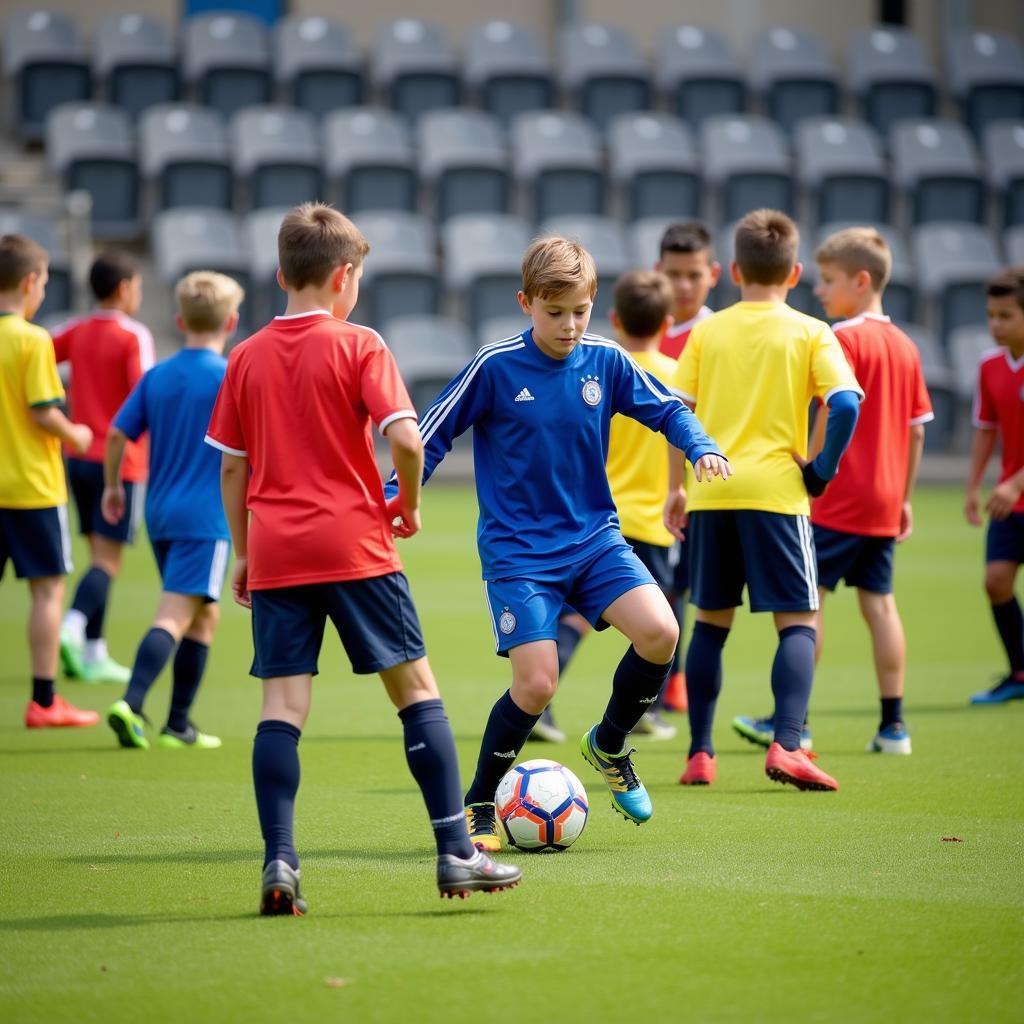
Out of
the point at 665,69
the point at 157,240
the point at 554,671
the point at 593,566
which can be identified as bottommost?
the point at 554,671

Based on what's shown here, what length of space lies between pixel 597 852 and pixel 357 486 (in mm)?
1410

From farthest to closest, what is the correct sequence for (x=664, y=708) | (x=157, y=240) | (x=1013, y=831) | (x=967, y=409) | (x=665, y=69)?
(x=665, y=69), (x=967, y=409), (x=157, y=240), (x=664, y=708), (x=1013, y=831)

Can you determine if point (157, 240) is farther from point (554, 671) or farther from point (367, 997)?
point (367, 997)

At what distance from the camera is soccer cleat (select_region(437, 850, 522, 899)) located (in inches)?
155

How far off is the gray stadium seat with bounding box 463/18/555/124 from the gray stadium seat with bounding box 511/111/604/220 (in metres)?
0.96

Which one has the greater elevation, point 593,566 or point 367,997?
point 593,566

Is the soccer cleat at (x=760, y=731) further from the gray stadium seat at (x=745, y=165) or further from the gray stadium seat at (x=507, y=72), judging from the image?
the gray stadium seat at (x=507, y=72)

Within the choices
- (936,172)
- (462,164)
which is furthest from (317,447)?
(936,172)

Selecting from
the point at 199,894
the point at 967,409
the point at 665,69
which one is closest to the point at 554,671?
the point at 199,894

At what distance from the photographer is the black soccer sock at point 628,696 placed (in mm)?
4789

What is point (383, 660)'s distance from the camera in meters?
4.02

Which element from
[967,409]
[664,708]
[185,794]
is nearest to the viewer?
[185,794]

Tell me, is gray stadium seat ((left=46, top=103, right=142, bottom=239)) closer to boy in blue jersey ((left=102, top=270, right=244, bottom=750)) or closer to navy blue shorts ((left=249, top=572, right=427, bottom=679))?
boy in blue jersey ((left=102, top=270, right=244, bottom=750))

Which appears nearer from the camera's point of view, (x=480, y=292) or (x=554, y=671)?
(x=554, y=671)
